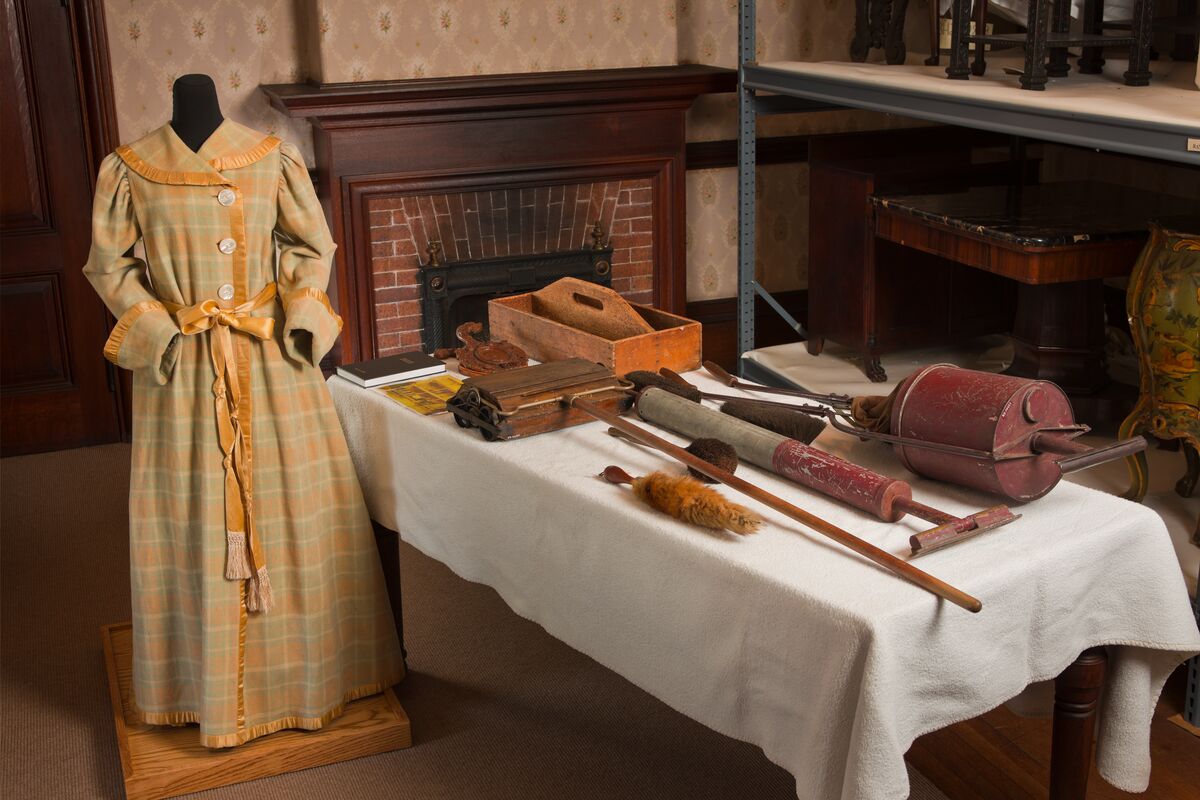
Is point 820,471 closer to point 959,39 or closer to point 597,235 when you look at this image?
point 959,39

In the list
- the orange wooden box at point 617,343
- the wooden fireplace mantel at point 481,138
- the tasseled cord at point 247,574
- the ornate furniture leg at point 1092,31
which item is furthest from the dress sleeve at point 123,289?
the ornate furniture leg at point 1092,31

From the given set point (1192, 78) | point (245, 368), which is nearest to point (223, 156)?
point (245, 368)

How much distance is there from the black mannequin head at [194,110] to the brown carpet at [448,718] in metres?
1.31

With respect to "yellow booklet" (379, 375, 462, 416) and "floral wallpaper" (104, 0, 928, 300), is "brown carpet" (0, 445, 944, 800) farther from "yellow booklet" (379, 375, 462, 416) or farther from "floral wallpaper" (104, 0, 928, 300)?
"floral wallpaper" (104, 0, 928, 300)

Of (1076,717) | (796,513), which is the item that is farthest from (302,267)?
(1076,717)

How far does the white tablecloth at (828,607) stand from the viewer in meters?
1.64

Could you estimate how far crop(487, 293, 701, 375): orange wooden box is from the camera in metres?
2.51

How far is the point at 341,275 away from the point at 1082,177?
2865mm

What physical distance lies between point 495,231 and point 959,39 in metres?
1.97

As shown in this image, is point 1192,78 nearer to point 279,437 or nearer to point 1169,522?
point 1169,522

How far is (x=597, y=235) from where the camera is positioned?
16.1 ft

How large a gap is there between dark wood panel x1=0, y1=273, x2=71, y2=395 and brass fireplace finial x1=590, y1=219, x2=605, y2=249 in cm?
197

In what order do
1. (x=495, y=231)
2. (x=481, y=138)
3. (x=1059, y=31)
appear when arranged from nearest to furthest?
(x=1059, y=31), (x=481, y=138), (x=495, y=231)

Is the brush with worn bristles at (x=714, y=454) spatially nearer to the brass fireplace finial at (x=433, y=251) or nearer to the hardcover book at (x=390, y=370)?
the hardcover book at (x=390, y=370)
